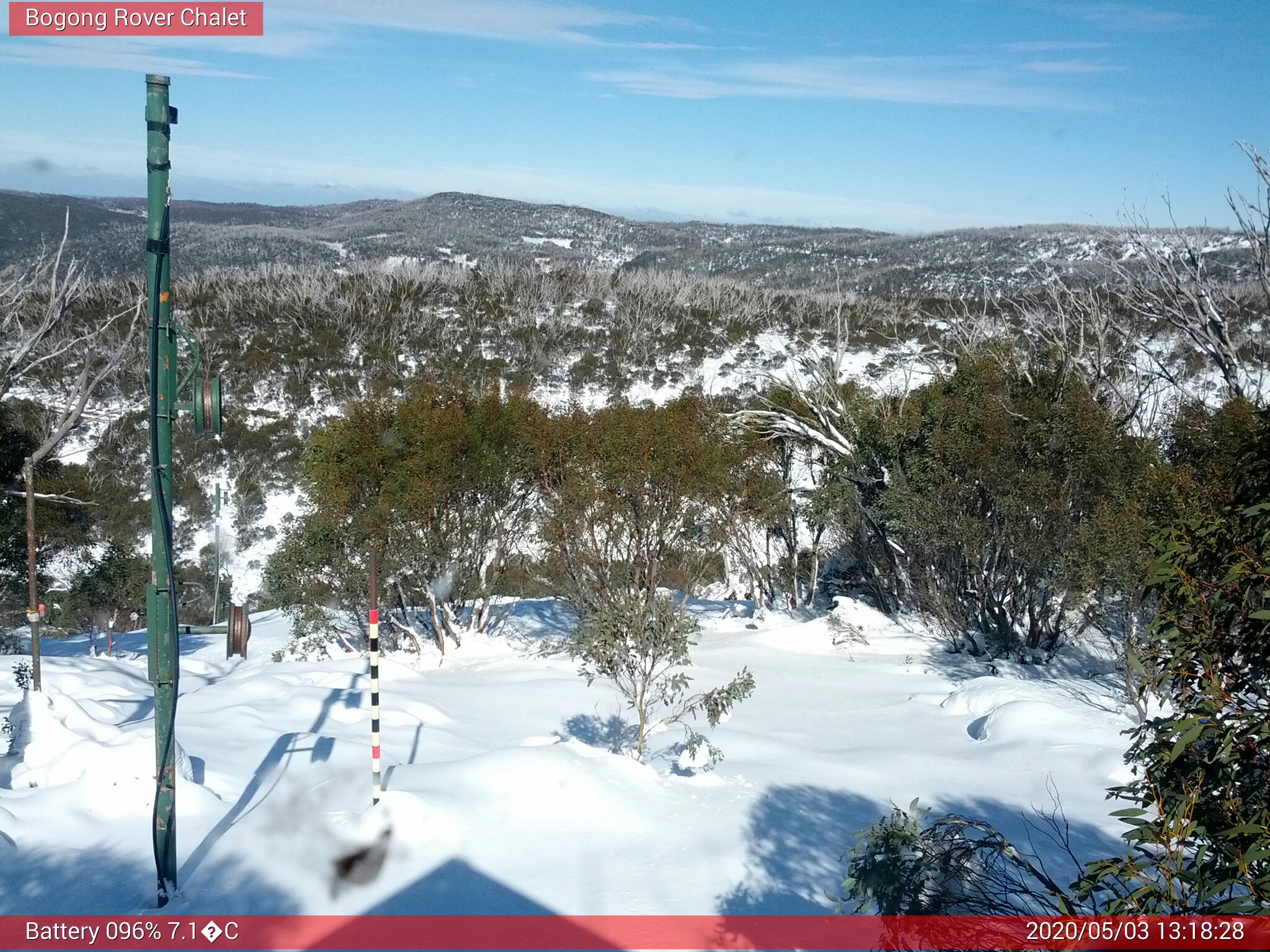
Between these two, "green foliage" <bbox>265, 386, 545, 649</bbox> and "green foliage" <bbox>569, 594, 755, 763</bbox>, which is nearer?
"green foliage" <bbox>569, 594, 755, 763</bbox>

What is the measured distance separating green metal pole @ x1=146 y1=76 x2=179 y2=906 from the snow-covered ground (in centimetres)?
56

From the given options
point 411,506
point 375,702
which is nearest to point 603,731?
point 375,702

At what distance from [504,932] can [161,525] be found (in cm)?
283

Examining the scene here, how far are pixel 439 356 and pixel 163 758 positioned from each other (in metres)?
37.4

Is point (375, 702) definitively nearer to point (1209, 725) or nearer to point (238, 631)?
point (238, 631)

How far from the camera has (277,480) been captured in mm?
32438

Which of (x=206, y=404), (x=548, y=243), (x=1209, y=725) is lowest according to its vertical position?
(x=1209, y=725)

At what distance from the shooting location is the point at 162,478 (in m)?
4.69

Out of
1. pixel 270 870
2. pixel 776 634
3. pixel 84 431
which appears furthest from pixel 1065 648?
pixel 84 431

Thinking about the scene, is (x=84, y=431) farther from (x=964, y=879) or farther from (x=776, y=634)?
(x=964, y=879)

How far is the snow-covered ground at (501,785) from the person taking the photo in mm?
5273

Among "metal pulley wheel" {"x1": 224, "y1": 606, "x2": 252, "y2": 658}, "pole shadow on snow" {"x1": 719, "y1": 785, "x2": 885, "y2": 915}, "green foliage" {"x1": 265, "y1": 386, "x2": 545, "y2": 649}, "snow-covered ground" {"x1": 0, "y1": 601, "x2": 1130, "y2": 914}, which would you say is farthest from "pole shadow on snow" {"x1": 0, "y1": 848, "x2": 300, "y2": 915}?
"green foliage" {"x1": 265, "y1": 386, "x2": 545, "y2": 649}

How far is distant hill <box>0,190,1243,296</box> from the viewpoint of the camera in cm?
6356

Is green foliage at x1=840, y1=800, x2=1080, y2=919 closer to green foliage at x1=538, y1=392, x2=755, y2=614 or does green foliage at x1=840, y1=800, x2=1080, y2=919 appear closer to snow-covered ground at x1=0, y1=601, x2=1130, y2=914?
snow-covered ground at x1=0, y1=601, x2=1130, y2=914
